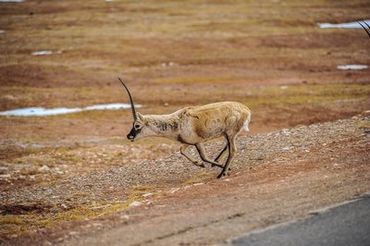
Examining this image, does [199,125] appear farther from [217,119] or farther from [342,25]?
[342,25]

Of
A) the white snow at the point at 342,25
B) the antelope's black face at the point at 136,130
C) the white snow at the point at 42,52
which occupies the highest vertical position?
the antelope's black face at the point at 136,130

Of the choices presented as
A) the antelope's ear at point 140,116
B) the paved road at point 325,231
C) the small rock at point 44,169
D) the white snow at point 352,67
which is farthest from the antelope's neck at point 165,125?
the white snow at point 352,67

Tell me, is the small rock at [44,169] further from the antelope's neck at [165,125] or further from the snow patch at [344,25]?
the snow patch at [344,25]

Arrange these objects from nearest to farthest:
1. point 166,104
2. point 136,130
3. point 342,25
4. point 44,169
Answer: point 136,130 → point 44,169 → point 166,104 → point 342,25

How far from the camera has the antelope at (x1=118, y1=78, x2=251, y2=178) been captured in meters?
16.2

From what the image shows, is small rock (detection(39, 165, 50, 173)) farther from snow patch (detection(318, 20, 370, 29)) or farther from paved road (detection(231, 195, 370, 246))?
snow patch (detection(318, 20, 370, 29))

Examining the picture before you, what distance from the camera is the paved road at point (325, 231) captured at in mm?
9859

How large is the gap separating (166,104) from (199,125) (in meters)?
21.5

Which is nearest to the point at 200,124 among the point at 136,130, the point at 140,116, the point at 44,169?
the point at 140,116

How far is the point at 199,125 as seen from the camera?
16141 mm

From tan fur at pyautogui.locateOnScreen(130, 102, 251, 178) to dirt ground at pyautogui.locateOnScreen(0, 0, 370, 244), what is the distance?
1.13 metres

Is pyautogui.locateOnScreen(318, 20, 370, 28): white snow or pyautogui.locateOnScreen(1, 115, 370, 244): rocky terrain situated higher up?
pyautogui.locateOnScreen(1, 115, 370, 244): rocky terrain

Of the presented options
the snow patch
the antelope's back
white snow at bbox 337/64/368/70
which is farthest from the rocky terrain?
the snow patch

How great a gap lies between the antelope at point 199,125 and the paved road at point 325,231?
5574 millimetres
